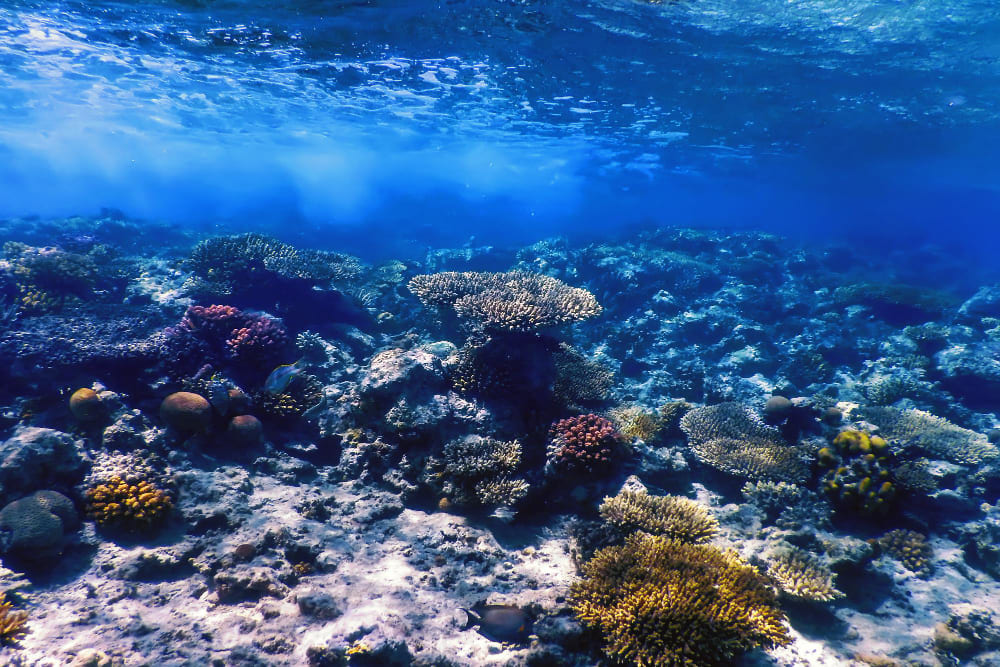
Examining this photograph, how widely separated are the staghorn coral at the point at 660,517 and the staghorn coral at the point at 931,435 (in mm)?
4970

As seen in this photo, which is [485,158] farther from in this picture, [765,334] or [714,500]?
[714,500]

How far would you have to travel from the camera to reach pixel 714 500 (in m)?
7.15

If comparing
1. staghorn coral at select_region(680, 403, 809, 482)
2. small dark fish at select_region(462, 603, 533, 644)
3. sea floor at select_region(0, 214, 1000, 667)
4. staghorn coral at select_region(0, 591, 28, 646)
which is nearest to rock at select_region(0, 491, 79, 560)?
sea floor at select_region(0, 214, 1000, 667)

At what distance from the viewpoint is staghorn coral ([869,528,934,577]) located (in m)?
5.98

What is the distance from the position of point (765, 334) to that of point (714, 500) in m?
10.2

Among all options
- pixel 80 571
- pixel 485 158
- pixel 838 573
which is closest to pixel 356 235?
pixel 485 158

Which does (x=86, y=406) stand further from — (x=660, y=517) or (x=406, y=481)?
(x=660, y=517)

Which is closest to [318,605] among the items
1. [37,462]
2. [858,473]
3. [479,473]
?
[479,473]

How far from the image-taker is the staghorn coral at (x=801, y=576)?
16.6 ft

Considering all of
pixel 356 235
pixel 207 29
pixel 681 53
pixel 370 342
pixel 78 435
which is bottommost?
pixel 356 235

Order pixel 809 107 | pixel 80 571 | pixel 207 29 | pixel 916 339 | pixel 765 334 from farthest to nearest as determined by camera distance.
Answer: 1. pixel 809 107
2. pixel 207 29
3. pixel 765 334
4. pixel 916 339
5. pixel 80 571

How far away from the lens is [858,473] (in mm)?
6688

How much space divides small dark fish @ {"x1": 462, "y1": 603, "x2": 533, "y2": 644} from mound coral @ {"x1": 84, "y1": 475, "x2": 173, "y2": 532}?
4110mm

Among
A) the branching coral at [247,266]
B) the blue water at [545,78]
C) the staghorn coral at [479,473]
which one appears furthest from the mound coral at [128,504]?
the blue water at [545,78]
